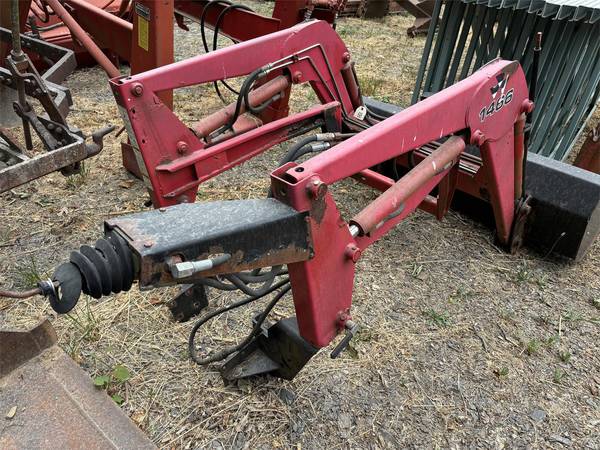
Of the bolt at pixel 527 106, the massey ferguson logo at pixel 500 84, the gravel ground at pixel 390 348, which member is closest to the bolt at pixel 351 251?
the gravel ground at pixel 390 348

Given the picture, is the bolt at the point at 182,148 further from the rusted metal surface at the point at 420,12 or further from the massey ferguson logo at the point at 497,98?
the rusted metal surface at the point at 420,12

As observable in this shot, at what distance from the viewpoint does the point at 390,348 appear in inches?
95.9

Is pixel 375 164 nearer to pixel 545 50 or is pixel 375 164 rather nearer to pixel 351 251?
pixel 351 251

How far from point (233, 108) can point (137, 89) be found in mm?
534

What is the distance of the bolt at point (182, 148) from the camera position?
238 centimetres

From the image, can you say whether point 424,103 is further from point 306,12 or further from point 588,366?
point 306,12

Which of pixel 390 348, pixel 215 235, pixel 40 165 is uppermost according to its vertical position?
pixel 215 235

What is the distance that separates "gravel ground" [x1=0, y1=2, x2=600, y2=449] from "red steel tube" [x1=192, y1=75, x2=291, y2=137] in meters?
0.83

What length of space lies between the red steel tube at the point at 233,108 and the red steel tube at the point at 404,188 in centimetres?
98

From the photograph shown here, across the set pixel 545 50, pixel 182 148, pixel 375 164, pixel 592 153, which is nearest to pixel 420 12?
pixel 545 50

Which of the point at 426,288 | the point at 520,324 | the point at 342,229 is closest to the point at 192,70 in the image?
the point at 342,229

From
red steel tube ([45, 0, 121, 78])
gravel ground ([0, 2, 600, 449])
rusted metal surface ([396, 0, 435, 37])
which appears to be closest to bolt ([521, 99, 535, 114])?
gravel ground ([0, 2, 600, 449])

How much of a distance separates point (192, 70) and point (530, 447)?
210 centimetres

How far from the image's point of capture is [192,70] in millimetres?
2332
